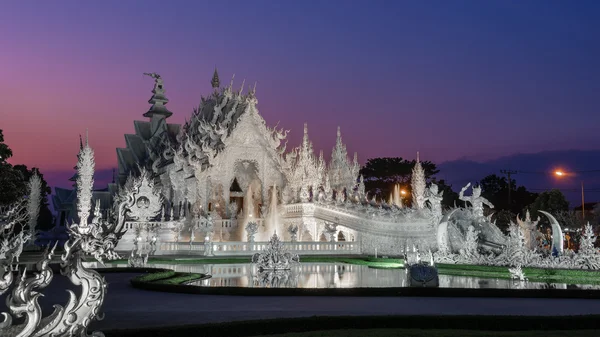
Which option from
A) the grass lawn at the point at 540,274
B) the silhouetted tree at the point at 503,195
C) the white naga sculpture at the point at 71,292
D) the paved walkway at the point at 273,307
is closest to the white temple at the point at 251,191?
the grass lawn at the point at 540,274

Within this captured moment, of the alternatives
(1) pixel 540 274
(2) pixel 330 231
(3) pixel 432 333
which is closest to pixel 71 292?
(3) pixel 432 333

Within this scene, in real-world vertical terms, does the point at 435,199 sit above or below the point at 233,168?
below

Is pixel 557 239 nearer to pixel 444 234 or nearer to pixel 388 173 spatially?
pixel 444 234

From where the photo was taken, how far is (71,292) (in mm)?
5289

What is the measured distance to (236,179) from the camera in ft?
123

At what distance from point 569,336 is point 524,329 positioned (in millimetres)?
601

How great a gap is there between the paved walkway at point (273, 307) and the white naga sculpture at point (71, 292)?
1.78 metres

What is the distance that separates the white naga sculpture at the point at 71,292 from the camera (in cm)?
497

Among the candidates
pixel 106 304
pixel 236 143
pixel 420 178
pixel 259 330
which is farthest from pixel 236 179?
pixel 259 330

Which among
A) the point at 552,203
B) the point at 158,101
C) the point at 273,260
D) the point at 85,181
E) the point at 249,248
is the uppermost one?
the point at 158,101

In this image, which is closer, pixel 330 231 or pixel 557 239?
pixel 557 239

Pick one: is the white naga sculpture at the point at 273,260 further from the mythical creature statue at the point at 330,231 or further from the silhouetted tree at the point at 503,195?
the silhouetted tree at the point at 503,195

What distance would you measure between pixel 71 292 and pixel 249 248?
68.7 feet

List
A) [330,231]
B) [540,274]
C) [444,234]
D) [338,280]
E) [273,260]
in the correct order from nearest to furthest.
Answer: [338,280] → [540,274] → [273,260] → [444,234] → [330,231]
